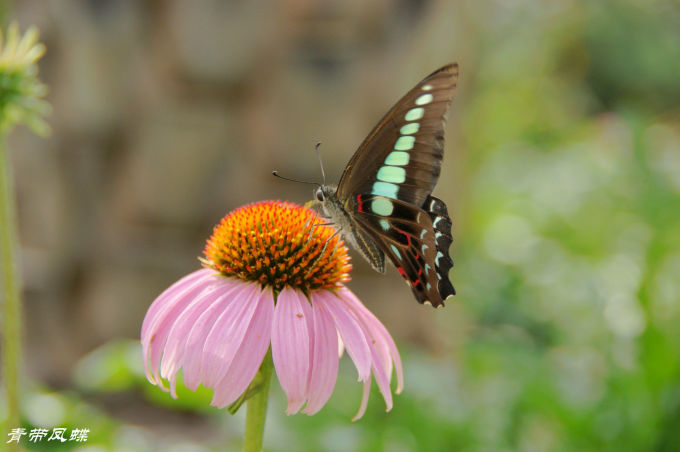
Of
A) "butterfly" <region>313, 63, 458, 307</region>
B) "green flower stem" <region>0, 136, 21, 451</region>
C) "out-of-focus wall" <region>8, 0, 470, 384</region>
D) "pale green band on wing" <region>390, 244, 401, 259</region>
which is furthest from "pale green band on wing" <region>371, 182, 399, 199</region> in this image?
"out-of-focus wall" <region>8, 0, 470, 384</region>

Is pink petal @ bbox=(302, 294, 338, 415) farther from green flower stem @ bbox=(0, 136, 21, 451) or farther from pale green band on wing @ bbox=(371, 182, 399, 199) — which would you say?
green flower stem @ bbox=(0, 136, 21, 451)

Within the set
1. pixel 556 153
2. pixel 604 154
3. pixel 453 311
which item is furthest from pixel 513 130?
pixel 453 311

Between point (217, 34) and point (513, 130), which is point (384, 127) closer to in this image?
point (217, 34)

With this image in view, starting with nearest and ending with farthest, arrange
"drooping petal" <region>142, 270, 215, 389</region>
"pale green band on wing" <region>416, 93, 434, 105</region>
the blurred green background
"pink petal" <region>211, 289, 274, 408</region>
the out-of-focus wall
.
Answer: "pink petal" <region>211, 289, 274, 408</region>, "drooping petal" <region>142, 270, 215, 389</region>, "pale green band on wing" <region>416, 93, 434, 105</region>, the blurred green background, the out-of-focus wall

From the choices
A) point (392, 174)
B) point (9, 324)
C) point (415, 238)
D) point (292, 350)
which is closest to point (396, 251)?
point (415, 238)

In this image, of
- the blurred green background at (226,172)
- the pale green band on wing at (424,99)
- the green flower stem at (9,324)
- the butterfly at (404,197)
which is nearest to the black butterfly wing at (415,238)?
the butterfly at (404,197)

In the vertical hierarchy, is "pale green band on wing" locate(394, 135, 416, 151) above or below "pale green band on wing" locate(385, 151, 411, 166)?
above
